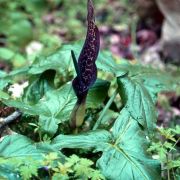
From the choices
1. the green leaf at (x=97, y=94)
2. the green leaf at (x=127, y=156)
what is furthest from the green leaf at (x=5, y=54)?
the green leaf at (x=127, y=156)

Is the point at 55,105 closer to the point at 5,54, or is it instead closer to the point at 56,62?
the point at 56,62

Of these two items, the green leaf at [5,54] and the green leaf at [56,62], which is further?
→ the green leaf at [5,54]

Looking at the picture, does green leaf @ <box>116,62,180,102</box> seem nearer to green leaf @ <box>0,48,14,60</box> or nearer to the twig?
the twig

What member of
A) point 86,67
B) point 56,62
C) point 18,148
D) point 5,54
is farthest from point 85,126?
point 5,54

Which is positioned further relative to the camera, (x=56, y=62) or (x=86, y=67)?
(x=56, y=62)

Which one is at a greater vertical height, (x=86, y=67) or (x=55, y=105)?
(x=86, y=67)

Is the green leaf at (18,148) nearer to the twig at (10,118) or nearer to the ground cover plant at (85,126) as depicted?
the ground cover plant at (85,126)

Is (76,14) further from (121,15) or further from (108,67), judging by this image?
(108,67)

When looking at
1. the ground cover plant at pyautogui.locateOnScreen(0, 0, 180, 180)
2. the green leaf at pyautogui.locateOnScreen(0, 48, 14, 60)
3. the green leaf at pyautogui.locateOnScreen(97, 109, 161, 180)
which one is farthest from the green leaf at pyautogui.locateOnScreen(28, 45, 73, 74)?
the green leaf at pyautogui.locateOnScreen(0, 48, 14, 60)
